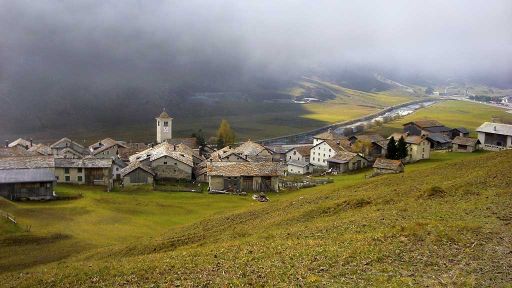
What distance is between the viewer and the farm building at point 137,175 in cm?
6850

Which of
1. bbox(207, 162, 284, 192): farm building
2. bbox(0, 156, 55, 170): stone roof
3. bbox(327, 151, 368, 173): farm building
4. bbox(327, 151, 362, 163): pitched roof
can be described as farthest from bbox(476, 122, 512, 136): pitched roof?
bbox(0, 156, 55, 170): stone roof

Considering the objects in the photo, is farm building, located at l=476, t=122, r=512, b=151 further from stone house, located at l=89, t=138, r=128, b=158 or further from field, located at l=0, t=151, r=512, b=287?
stone house, located at l=89, t=138, r=128, b=158

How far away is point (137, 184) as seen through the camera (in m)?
68.8

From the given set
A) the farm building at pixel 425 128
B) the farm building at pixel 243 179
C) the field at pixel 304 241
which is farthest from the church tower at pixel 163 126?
the field at pixel 304 241

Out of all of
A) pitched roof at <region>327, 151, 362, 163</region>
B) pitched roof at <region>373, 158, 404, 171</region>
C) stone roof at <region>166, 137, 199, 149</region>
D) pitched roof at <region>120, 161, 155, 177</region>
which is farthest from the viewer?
stone roof at <region>166, 137, 199, 149</region>

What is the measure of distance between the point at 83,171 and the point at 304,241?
5100 cm

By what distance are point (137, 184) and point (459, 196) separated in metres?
46.6

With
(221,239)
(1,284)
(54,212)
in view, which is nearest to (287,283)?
(221,239)

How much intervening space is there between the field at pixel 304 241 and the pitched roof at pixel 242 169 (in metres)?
15.5

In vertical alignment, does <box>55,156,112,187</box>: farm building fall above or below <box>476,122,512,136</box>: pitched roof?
below

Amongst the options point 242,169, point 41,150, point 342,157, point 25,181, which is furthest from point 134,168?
point 342,157

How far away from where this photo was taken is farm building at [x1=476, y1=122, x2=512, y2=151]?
93438 millimetres

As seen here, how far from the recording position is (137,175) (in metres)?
69.0

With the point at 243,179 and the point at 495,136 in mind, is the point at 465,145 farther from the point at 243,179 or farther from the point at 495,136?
the point at 243,179
